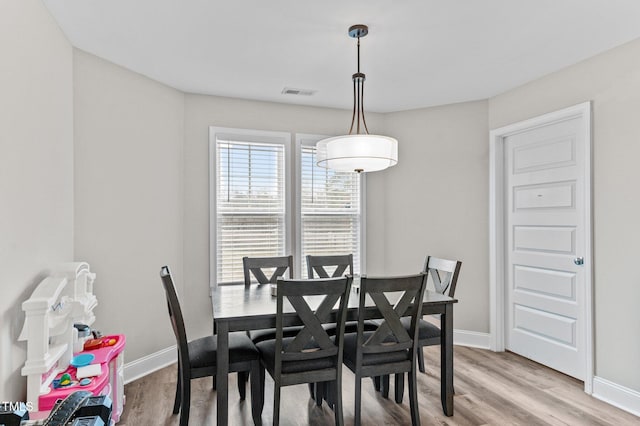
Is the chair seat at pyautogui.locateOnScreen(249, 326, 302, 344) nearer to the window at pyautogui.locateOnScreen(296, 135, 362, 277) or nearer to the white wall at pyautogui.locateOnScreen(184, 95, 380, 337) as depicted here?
the white wall at pyautogui.locateOnScreen(184, 95, 380, 337)

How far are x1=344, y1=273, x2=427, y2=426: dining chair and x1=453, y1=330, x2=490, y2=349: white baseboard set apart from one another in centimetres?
200

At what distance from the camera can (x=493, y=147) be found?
4.15 meters

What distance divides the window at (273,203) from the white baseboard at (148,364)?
2.49ft

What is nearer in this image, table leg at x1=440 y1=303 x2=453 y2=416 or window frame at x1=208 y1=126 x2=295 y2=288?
table leg at x1=440 y1=303 x2=453 y2=416

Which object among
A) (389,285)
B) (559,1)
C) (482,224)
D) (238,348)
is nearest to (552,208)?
(482,224)

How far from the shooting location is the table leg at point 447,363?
279 cm

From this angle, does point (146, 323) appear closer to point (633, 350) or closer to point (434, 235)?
point (434, 235)

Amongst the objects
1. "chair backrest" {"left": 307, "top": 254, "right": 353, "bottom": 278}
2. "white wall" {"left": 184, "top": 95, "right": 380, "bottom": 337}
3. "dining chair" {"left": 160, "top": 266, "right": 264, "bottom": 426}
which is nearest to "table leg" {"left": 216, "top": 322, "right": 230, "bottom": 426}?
"dining chair" {"left": 160, "top": 266, "right": 264, "bottom": 426}

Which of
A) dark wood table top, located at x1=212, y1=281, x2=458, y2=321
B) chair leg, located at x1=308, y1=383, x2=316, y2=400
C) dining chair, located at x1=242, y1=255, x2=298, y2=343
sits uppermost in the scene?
dining chair, located at x1=242, y1=255, x2=298, y2=343

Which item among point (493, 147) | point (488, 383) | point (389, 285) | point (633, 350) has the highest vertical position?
point (493, 147)

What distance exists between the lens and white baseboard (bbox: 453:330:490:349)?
Answer: 4238 mm

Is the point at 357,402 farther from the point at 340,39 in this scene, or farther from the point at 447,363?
the point at 340,39

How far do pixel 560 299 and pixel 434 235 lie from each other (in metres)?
1.39

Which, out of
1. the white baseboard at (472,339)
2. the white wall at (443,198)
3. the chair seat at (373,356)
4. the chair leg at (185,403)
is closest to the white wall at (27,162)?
the chair leg at (185,403)
